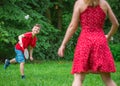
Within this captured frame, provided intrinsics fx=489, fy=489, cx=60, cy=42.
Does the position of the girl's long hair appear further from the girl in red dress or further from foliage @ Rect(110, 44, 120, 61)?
foliage @ Rect(110, 44, 120, 61)

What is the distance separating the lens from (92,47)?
20.2ft

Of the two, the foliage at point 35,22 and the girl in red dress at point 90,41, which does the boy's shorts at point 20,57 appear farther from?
the foliage at point 35,22

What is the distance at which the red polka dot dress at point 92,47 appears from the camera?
241 inches

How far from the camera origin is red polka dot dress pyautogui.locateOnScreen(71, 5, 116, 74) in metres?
6.12

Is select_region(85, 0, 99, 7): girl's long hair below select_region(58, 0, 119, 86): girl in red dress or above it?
above

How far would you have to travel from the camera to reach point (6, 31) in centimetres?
2147

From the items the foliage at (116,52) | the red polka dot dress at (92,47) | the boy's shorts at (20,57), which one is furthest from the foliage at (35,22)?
the red polka dot dress at (92,47)

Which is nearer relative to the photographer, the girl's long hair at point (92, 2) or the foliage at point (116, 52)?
the girl's long hair at point (92, 2)

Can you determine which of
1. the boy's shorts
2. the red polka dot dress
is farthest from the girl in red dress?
the boy's shorts

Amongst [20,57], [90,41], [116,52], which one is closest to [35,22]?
[116,52]

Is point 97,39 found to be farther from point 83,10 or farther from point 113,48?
point 113,48

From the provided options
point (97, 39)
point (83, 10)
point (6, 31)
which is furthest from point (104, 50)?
point (6, 31)

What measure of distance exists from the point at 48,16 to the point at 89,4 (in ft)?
71.2

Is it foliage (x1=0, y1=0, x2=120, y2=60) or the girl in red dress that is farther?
foliage (x1=0, y1=0, x2=120, y2=60)
